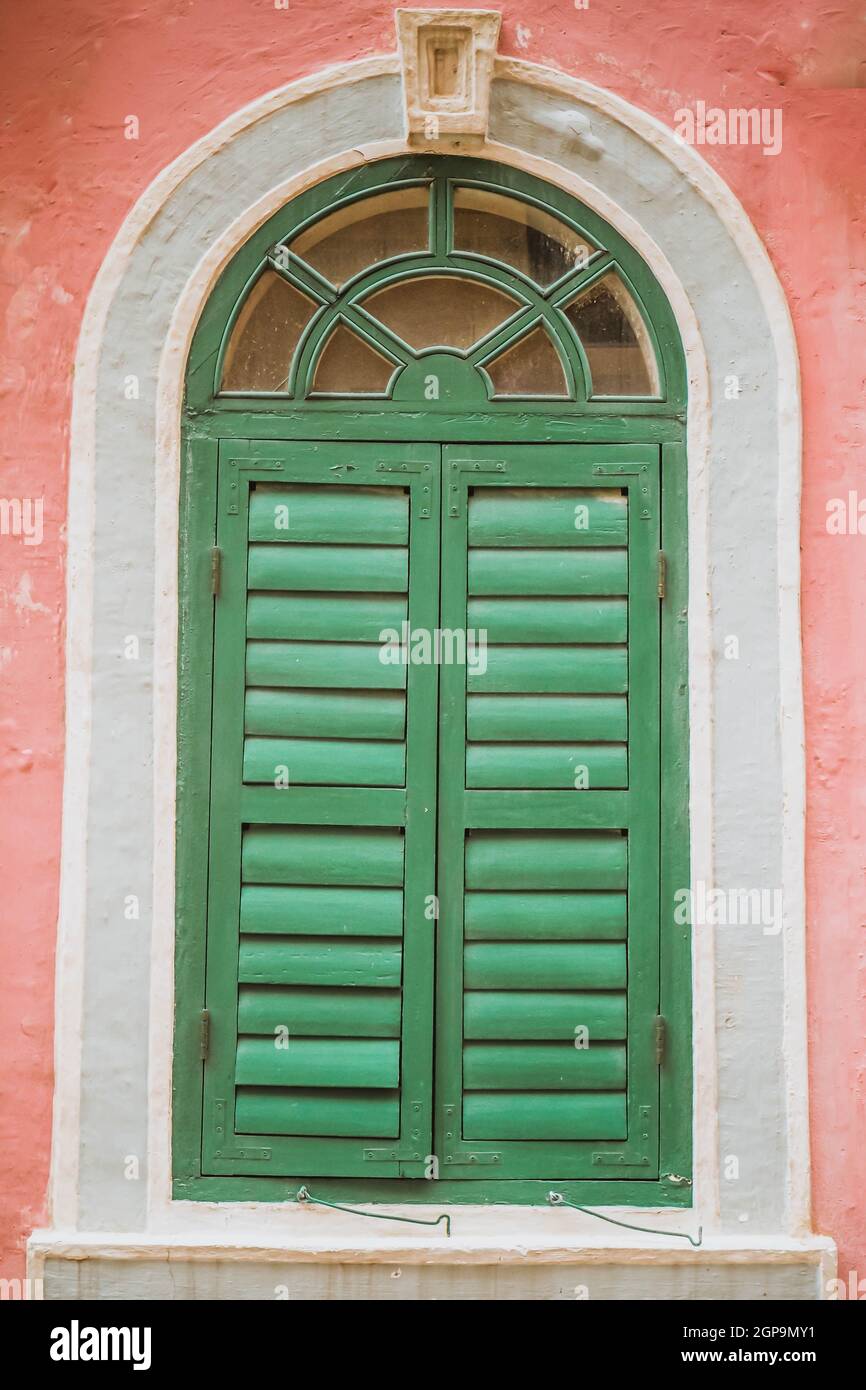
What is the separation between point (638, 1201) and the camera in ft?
13.3

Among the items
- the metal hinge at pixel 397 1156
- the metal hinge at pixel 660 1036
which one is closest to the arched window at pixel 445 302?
the metal hinge at pixel 660 1036

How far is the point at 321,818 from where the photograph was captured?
4.14 m

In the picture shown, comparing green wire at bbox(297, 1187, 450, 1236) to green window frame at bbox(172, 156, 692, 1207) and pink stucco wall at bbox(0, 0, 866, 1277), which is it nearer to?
green window frame at bbox(172, 156, 692, 1207)

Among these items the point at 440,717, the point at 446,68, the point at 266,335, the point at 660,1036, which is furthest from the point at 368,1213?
the point at 446,68

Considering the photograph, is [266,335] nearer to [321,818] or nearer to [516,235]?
[516,235]

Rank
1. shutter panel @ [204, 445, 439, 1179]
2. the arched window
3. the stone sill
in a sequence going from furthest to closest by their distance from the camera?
the arched window → shutter panel @ [204, 445, 439, 1179] → the stone sill

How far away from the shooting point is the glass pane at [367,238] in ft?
14.2

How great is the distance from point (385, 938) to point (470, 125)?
8.38ft

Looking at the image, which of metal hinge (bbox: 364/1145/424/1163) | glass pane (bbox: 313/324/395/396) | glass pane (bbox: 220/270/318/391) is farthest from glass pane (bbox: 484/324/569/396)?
metal hinge (bbox: 364/1145/424/1163)

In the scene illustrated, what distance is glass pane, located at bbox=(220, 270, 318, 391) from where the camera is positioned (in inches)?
169

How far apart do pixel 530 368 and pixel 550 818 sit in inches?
57.3

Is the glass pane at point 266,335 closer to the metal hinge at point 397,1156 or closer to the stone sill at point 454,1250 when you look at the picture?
the metal hinge at point 397,1156

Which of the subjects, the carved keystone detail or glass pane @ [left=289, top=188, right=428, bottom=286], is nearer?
the carved keystone detail
